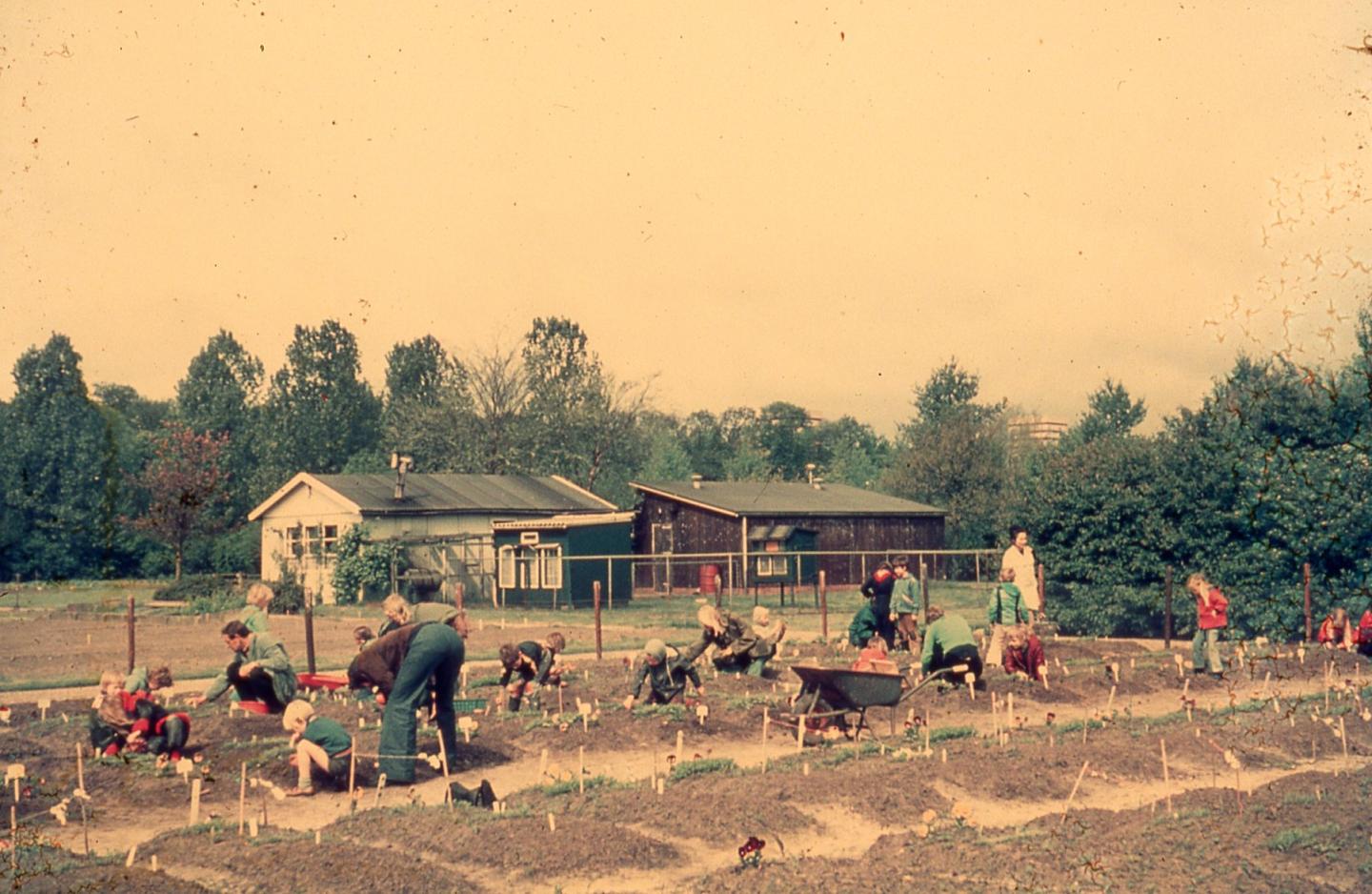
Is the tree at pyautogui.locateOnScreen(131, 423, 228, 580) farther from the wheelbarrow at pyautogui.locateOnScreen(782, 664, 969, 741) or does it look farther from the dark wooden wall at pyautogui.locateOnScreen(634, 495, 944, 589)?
the wheelbarrow at pyautogui.locateOnScreen(782, 664, 969, 741)

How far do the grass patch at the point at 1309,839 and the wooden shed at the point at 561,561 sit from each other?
31082 mm

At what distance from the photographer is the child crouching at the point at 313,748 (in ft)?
32.6

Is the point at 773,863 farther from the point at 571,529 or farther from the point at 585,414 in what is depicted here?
the point at 585,414

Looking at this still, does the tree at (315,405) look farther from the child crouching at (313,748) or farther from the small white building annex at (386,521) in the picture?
the child crouching at (313,748)

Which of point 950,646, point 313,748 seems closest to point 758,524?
point 950,646

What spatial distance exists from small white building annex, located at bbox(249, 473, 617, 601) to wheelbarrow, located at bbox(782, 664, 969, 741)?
29.4 meters

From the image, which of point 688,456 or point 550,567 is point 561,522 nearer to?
point 550,567

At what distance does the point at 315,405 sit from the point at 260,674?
4398cm

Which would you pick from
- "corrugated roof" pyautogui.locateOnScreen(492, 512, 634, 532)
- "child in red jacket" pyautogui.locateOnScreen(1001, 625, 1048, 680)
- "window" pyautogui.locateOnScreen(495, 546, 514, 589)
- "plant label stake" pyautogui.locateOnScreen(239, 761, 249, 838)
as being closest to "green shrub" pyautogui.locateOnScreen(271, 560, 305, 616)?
"window" pyautogui.locateOnScreen(495, 546, 514, 589)

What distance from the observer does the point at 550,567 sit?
3919 cm

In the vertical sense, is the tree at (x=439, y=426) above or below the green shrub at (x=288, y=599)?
above

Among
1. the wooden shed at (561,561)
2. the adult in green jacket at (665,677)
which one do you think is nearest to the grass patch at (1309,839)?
the adult in green jacket at (665,677)

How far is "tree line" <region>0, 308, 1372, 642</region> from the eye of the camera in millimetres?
20609

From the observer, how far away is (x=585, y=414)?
58.8m
